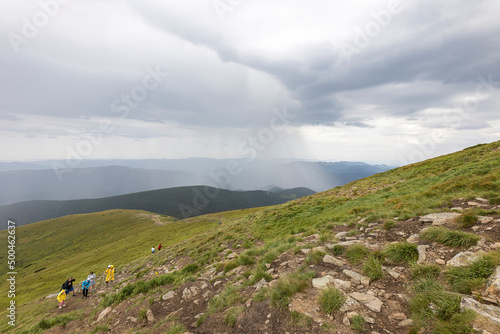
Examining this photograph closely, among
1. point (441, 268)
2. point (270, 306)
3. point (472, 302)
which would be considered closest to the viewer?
point (472, 302)

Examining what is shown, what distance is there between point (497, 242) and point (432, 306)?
3845 mm

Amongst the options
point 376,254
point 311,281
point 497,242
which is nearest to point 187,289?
point 311,281

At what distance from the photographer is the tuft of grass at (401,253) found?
6898mm

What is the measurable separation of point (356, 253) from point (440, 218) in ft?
14.9

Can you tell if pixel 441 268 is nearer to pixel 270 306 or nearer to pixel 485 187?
pixel 270 306

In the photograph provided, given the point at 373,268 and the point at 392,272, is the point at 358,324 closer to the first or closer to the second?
the point at 373,268

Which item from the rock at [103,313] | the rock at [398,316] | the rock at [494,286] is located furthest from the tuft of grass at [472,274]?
the rock at [103,313]

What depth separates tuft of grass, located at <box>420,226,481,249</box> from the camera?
643cm

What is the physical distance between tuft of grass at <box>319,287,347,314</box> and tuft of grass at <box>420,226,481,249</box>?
4387 millimetres

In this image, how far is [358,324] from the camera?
497 cm

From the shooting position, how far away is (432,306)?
15.5ft

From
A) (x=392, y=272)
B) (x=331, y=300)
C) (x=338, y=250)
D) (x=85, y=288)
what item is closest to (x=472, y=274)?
(x=392, y=272)

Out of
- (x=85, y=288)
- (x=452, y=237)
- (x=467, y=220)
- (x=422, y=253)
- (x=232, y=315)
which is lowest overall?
(x=85, y=288)

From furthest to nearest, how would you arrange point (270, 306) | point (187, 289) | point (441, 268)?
point (187, 289)
point (270, 306)
point (441, 268)
